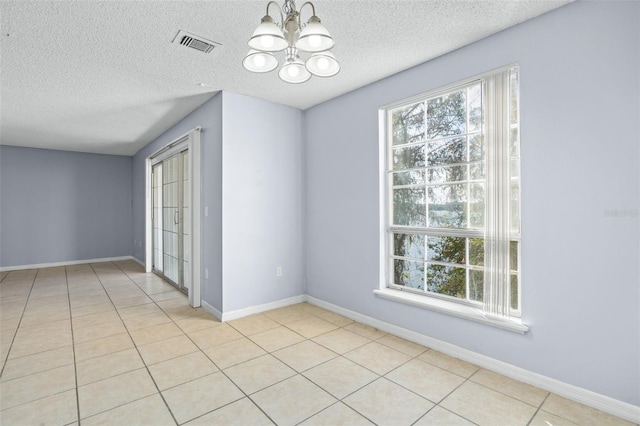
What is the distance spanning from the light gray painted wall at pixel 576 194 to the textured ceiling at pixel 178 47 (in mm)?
262

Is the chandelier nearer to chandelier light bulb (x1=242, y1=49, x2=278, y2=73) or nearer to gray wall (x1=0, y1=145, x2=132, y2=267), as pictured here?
chandelier light bulb (x1=242, y1=49, x2=278, y2=73)

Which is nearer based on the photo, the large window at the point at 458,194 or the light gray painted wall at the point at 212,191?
the large window at the point at 458,194

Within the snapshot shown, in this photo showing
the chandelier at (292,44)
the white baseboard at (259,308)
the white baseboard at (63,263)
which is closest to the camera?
the chandelier at (292,44)

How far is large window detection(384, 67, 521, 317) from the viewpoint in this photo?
232 cm

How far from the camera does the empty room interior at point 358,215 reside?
6.24 ft

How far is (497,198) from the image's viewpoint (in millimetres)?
2332

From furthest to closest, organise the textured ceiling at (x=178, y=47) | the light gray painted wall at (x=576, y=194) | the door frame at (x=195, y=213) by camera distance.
Result: the door frame at (x=195, y=213), the textured ceiling at (x=178, y=47), the light gray painted wall at (x=576, y=194)

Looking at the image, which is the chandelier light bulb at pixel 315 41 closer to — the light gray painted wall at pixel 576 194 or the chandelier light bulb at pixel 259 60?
the chandelier light bulb at pixel 259 60

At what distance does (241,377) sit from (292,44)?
7.49 ft

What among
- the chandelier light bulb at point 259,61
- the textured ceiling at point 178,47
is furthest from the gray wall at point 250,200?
the chandelier light bulb at point 259,61

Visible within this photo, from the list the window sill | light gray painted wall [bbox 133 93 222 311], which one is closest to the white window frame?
the window sill

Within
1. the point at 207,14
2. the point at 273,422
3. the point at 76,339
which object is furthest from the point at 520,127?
the point at 76,339

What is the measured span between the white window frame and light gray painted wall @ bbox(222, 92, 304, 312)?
1.33m

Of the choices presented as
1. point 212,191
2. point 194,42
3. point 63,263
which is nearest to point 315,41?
point 194,42
